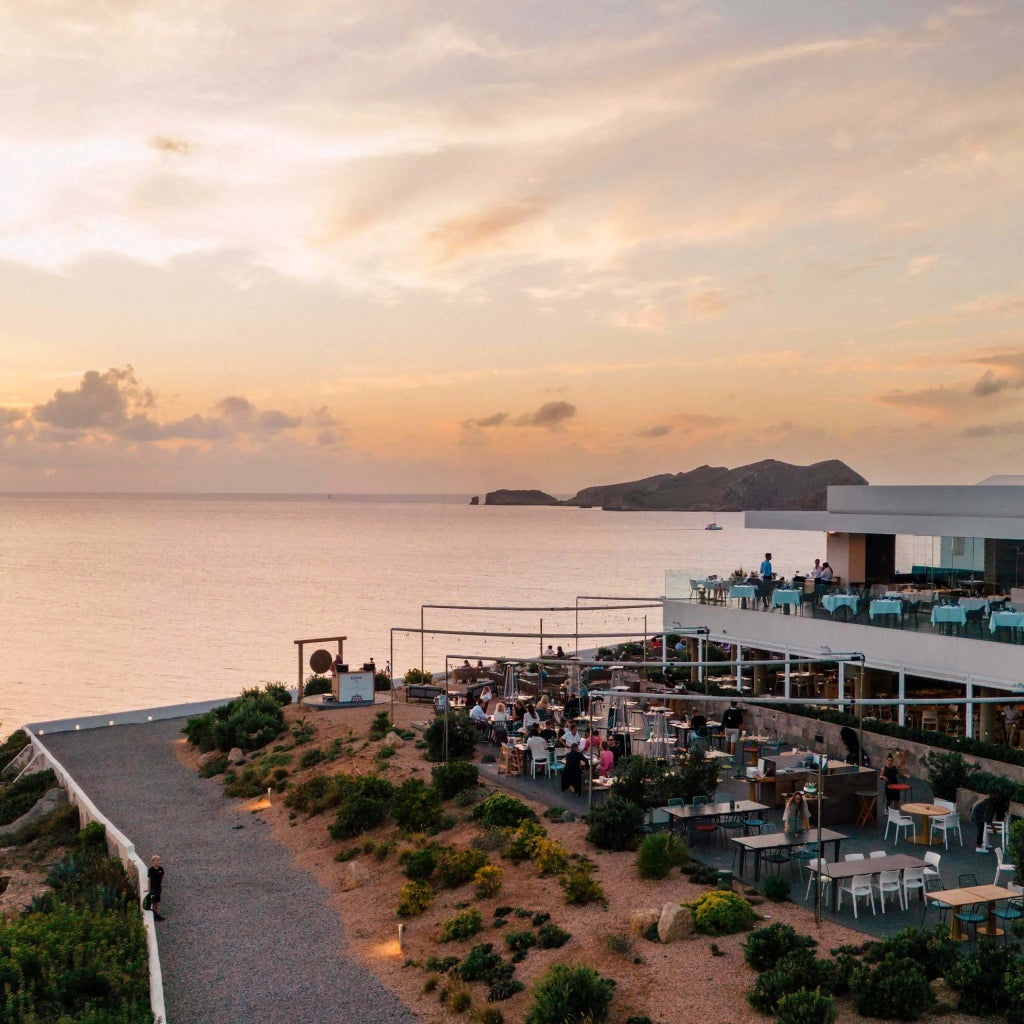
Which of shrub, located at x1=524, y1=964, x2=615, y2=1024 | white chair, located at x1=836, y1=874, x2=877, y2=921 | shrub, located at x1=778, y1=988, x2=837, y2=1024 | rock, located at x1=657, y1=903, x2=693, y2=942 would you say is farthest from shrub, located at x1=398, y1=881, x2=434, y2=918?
shrub, located at x1=778, y1=988, x2=837, y2=1024

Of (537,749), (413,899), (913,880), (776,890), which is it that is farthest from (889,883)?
→ (537,749)

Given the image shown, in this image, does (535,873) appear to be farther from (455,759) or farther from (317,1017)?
(455,759)

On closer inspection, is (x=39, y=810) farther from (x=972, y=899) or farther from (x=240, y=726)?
(x=972, y=899)

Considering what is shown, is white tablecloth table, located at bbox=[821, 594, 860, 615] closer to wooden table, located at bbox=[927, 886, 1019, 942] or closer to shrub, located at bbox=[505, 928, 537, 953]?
wooden table, located at bbox=[927, 886, 1019, 942]

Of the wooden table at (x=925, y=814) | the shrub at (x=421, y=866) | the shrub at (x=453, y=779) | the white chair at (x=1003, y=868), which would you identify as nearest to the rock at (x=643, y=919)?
the white chair at (x=1003, y=868)

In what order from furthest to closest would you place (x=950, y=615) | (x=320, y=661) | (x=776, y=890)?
(x=320, y=661) → (x=950, y=615) → (x=776, y=890)
